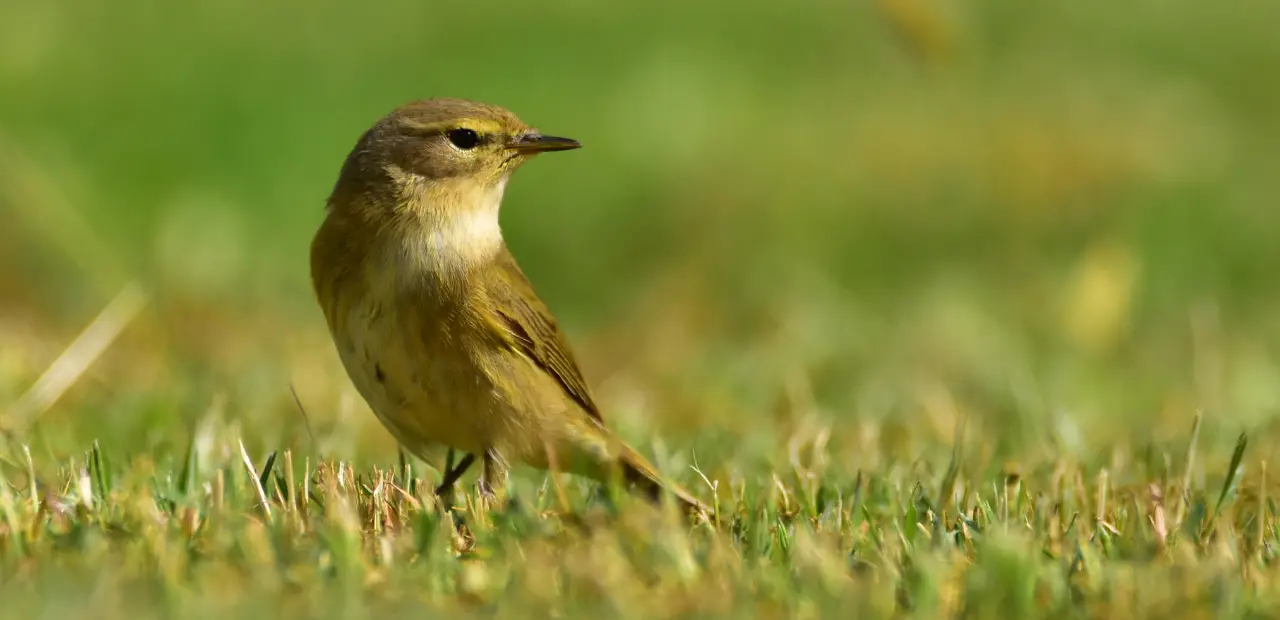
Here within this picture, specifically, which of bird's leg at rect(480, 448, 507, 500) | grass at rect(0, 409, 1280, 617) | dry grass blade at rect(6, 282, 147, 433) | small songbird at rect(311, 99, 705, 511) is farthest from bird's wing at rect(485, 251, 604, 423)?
dry grass blade at rect(6, 282, 147, 433)

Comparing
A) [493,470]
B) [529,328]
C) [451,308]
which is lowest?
[493,470]

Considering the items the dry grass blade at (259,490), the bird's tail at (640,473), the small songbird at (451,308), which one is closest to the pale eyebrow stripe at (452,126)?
the small songbird at (451,308)

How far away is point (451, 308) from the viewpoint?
4.92m

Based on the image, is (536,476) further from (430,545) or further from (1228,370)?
(1228,370)

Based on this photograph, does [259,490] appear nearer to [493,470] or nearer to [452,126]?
[493,470]

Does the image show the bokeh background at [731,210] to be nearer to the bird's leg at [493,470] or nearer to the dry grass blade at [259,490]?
the bird's leg at [493,470]

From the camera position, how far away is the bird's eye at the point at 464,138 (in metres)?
5.38

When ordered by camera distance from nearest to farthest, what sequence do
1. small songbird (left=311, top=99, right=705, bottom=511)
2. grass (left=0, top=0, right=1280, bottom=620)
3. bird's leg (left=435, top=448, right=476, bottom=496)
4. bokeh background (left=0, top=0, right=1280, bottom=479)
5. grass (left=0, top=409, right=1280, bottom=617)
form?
grass (left=0, top=409, right=1280, bottom=617), grass (left=0, top=0, right=1280, bottom=620), small songbird (left=311, top=99, right=705, bottom=511), bird's leg (left=435, top=448, right=476, bottom=496), bokeh background (left=0, top=0, right=1280, bottom=479)

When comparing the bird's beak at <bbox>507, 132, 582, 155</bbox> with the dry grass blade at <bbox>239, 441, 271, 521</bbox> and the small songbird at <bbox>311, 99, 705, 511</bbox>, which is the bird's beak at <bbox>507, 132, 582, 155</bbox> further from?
the dry grass blade at <bbox>239, 441, 271, 521</bbox>

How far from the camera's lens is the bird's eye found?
5379 millimetres

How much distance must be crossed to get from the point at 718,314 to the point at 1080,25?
5.54 meters

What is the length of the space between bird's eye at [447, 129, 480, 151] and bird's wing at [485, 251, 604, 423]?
358 mm

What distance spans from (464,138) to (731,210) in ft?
15.1

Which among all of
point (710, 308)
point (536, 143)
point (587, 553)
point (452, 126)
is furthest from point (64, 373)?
point (710, 308)
